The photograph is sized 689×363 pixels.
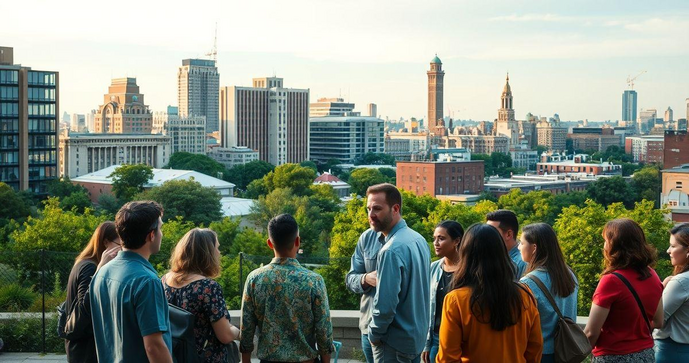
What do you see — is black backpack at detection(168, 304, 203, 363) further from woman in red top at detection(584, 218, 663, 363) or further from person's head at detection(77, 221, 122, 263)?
woman in red top at detection(584, 218, 663, 363)

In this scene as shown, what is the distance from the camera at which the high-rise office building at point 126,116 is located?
526 ft

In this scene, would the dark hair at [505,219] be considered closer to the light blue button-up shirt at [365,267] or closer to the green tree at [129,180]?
the light blue button-up shirt at [365,267]

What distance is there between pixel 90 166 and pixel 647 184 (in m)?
75.6

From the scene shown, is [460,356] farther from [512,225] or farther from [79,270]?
[79,270]

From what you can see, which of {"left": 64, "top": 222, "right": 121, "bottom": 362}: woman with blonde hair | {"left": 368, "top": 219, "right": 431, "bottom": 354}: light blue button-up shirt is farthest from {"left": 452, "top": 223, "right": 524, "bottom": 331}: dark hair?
{"left": 64, "top": 222, "right": 121, "bottom": 362}: woman with blonde hair

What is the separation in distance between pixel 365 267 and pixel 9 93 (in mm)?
66811

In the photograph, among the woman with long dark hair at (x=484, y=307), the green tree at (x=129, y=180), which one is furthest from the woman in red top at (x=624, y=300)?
the green tree at (x=129, y=180)

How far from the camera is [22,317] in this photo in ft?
29.7

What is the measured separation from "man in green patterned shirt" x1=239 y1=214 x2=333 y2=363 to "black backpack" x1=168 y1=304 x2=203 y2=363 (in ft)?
1.80

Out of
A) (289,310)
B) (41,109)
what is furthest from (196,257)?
(41,109)

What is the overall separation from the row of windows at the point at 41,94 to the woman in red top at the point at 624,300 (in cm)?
6909

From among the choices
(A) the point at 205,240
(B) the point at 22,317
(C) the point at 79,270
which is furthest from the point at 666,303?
(B) the point at 22,317

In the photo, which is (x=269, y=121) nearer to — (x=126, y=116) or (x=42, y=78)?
(x=126, y=116)

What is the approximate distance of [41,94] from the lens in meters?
69.8
